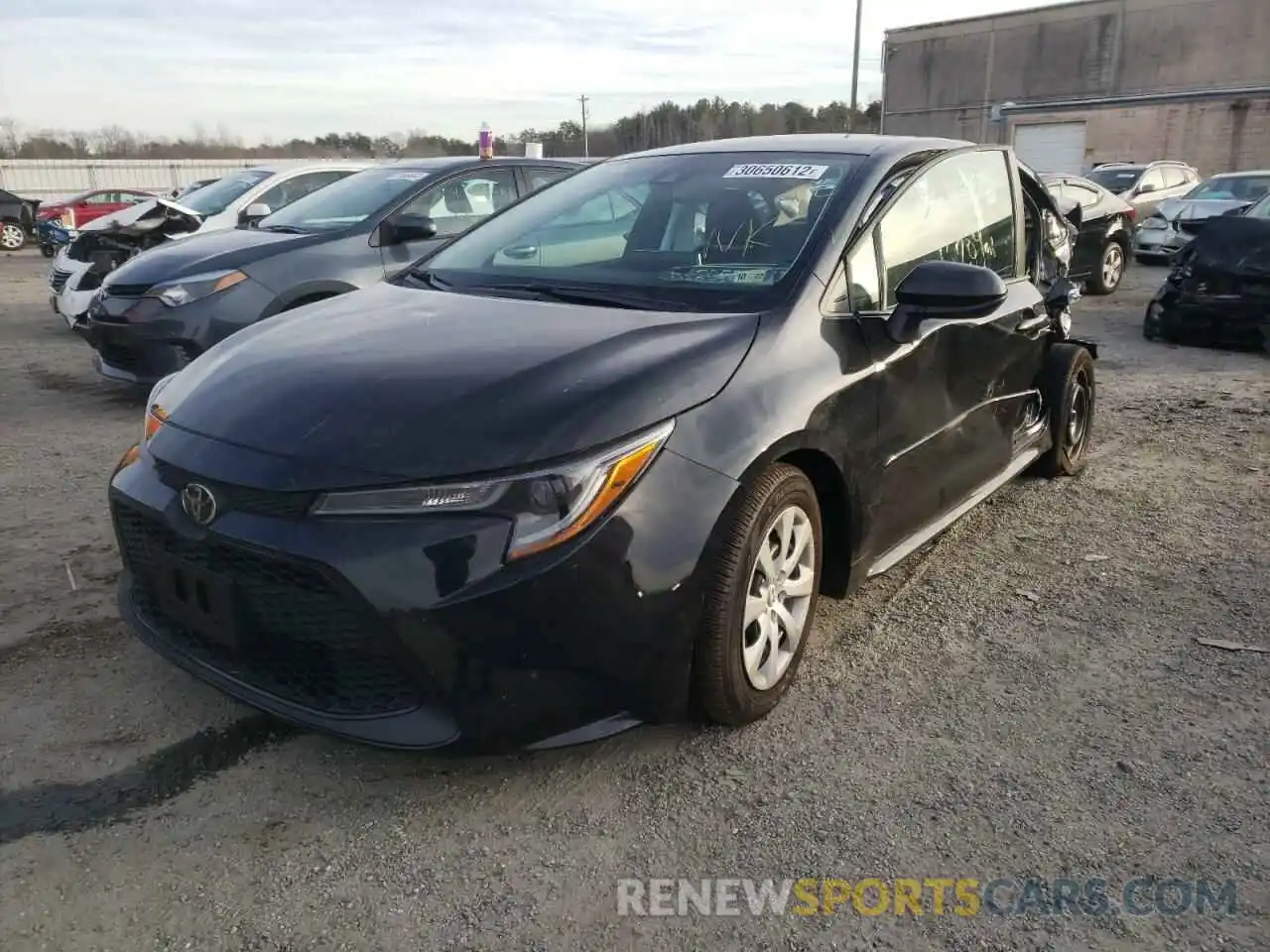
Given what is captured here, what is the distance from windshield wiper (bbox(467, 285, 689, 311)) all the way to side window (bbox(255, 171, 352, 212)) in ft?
24.6

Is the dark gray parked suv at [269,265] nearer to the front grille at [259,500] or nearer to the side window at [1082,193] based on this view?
the front grille at [259,500]

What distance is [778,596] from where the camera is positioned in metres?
2.85

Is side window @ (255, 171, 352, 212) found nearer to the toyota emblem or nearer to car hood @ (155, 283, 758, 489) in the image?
car hood @ (155, 283, 758, 489)

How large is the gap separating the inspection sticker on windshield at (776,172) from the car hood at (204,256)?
3.76 m

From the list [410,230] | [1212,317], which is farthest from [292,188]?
[1212,317]

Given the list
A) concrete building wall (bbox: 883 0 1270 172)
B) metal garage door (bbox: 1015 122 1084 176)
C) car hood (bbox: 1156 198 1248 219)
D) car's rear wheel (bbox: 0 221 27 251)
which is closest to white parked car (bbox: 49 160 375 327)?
car hood (bbox: 1156 198 1248 219)

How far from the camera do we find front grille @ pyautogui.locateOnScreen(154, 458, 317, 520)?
2.30 metres

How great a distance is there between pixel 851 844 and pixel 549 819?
73 cm

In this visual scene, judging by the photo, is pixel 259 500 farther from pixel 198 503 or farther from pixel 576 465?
pixel 576 465

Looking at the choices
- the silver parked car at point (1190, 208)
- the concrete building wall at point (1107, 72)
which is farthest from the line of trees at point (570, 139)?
the silver parked car at point (1190, 208)

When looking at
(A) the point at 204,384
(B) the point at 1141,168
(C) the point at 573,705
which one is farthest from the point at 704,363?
(B) the point at 1141,168

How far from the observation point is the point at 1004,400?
13.5 feet

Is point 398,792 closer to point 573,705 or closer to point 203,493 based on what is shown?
point 573,705

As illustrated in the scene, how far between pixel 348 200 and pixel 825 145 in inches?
170
